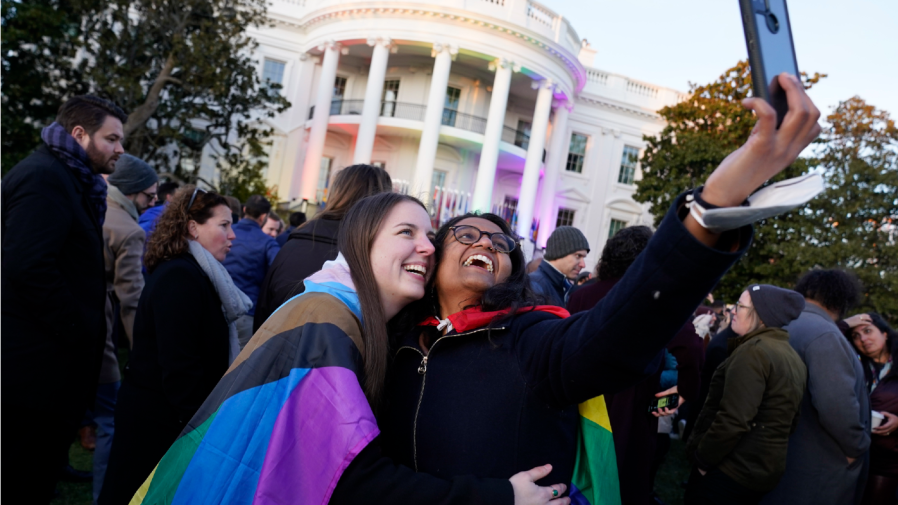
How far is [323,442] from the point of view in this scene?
1.59 meters

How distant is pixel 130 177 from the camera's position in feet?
16.2

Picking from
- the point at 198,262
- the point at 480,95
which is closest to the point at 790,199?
the point at 198,262

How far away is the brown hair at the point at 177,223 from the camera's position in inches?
126

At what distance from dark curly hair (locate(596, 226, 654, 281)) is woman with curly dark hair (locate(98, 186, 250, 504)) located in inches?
Result: 96.1

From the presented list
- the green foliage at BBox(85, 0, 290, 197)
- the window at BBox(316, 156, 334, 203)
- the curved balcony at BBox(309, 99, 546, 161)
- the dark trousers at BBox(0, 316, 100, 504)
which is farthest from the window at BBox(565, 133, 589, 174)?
the dark trousers at BBox(0, 316, 100, 504)

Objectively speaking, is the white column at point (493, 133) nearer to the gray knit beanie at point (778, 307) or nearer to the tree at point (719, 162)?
the tree at point (719, 162)

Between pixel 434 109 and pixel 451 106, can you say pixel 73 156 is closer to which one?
pixel 434 109

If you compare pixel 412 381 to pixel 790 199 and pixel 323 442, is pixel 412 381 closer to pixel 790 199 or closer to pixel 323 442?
pixel 323 442

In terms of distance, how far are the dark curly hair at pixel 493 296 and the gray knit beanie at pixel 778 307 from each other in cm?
238

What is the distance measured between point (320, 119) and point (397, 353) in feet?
78.5

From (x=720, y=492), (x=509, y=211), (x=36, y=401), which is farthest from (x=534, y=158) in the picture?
(x=36, y=401)

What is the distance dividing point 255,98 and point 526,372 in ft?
58.1

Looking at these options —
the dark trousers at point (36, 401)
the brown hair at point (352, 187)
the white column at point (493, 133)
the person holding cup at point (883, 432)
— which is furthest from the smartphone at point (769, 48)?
the white column at point (493, 133)

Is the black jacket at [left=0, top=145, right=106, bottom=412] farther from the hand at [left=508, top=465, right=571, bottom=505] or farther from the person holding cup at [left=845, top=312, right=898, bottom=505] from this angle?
the person holding cup at [left=845, top=312, right=898, bottom=505]
